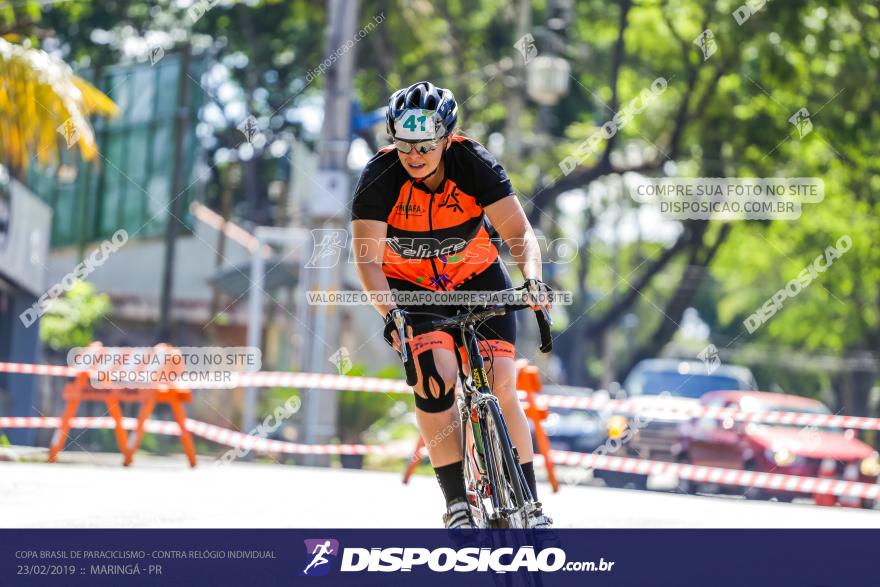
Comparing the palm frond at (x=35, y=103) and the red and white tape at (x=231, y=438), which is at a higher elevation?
the palm frond at (x=35, y=103)

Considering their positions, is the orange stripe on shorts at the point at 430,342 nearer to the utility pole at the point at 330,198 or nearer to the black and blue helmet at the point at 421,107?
the black and blue helmet at the point at 421,107

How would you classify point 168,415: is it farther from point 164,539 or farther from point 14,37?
point 164,539

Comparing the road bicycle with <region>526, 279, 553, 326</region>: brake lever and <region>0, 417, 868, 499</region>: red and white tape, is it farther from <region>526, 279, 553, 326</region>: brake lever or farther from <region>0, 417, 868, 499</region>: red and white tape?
<region>0, 417, 868, 499</region>: red and white tape

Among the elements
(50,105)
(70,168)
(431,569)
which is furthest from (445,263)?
(70,168)

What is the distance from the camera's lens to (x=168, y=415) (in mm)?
23031

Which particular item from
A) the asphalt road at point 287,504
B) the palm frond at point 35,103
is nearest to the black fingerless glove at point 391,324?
the asphalt road at point 287,504

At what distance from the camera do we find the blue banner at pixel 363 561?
5.14 m

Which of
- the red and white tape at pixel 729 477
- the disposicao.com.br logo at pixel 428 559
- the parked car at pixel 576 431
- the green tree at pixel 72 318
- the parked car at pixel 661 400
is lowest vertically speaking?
the disposicao.com.br logo at pixel 428 559

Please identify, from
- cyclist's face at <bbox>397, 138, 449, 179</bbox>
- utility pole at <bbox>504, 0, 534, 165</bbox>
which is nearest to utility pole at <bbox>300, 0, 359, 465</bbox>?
utility pole at <bbox>504, 0, 534, 165</bbox>

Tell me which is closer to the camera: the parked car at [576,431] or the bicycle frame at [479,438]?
the bicycle frame at [479,438]

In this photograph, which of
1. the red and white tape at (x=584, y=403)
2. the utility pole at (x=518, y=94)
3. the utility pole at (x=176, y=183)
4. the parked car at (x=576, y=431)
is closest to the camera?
the red and white tape at (x=584, y=403)

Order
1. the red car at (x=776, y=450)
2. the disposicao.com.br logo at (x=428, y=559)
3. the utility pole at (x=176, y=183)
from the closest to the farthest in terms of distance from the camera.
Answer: the disposicao.com.br logo at (x=428, y=559), the red car at (x=776, y=450), the utility pole at (x=176, y=183)

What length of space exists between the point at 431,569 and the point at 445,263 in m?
1.45

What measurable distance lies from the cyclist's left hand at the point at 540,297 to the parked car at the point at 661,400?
31.6 ft
